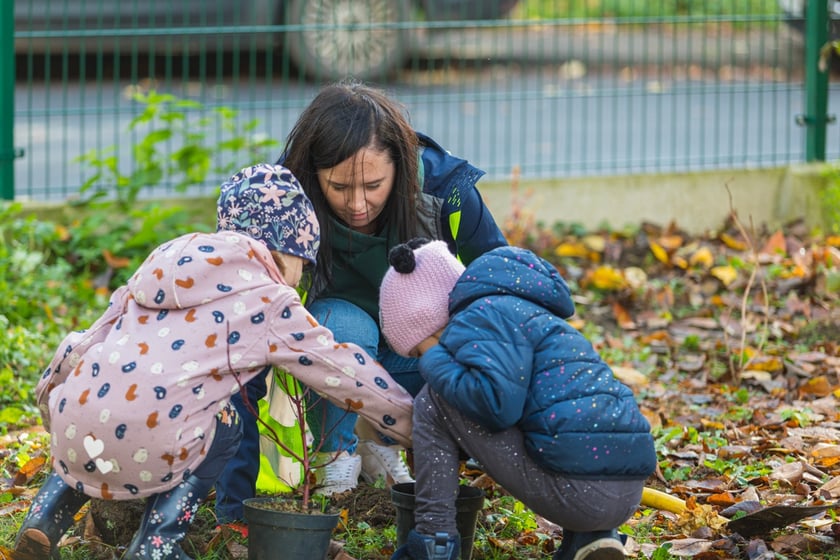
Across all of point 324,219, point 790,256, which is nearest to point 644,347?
point 790,256

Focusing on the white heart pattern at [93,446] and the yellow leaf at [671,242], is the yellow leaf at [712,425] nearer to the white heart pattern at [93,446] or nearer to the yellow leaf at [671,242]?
the white heart pattern at [93,446]

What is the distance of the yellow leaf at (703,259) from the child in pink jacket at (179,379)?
348 cm

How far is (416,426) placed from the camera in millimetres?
2877

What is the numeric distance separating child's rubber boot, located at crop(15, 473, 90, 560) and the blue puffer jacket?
2.83 feet

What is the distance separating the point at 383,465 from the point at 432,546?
865 millimetres

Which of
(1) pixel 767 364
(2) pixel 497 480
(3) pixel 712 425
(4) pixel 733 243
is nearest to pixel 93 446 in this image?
(2) pixel 497 480

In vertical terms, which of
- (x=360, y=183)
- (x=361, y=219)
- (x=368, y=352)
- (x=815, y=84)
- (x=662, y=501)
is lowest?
(x=662, y=501)

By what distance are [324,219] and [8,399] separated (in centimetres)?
158

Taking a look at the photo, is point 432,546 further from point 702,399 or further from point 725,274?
point 725,274

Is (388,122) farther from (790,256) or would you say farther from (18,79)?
(18,79)

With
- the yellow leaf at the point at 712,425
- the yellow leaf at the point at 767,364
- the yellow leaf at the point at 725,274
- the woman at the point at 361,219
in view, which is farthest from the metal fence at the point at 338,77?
the yellow leaf at the point at 712,425

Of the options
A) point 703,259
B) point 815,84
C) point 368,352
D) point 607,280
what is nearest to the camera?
point 368,352

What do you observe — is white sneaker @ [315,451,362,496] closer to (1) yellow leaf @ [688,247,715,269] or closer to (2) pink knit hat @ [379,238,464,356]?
(2) pink knit hat @ [379,238,464,356]

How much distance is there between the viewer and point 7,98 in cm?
589
